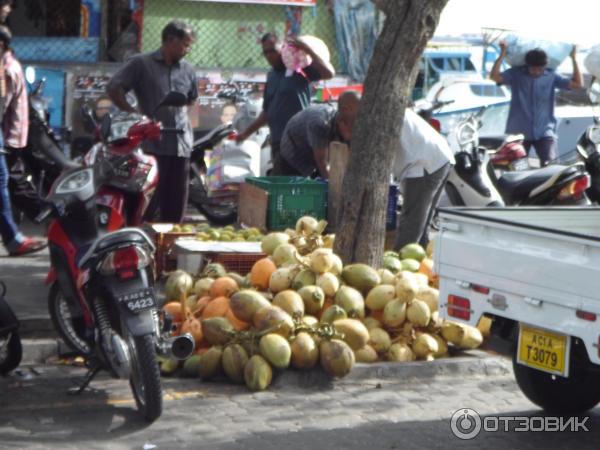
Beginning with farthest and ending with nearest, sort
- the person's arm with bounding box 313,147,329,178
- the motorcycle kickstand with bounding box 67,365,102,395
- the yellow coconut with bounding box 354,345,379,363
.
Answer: the person's arm with bounding box 313,147,329,178, the yellow coconut with bounding box 354,345,379,363, the motorcycle kickstand with bounding box 67,365,102,395

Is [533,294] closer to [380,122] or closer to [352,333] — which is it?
[352,333]

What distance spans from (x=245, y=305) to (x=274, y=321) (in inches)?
10.0

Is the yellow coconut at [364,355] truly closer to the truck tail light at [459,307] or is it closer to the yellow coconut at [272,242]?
the yellow coconut at [272,242]

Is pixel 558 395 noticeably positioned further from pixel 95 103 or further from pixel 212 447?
pixel 95 103

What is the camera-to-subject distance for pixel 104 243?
613 centimetres

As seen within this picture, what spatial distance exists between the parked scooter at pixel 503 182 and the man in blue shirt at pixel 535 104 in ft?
4.90

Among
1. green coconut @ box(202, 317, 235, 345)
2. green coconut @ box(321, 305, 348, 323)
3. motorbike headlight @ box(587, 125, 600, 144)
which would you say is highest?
motorbike headlight @ box(587, 125, 600, 144)

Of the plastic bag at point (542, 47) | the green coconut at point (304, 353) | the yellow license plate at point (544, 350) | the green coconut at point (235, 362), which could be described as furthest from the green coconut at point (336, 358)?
the plastic bag at point (542, 47)

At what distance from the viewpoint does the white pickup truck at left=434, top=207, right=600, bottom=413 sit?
17.2 ft

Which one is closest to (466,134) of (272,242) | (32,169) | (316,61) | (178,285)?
(316,61)

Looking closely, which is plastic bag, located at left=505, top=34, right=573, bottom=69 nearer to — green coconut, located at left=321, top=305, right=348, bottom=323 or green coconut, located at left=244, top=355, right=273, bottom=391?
green coconut, located at left=321, top=305, right=348, bottom=323

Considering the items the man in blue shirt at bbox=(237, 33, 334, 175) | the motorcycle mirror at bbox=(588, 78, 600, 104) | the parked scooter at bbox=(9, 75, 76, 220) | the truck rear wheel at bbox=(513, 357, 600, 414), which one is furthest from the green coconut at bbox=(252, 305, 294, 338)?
the motorcycle mirror at bbox=(588, 78, 600, 104)

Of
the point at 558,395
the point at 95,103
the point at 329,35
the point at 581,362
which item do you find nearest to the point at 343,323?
the point at 558,395

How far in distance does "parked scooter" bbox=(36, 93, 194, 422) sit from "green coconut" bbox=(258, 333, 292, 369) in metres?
0.67
